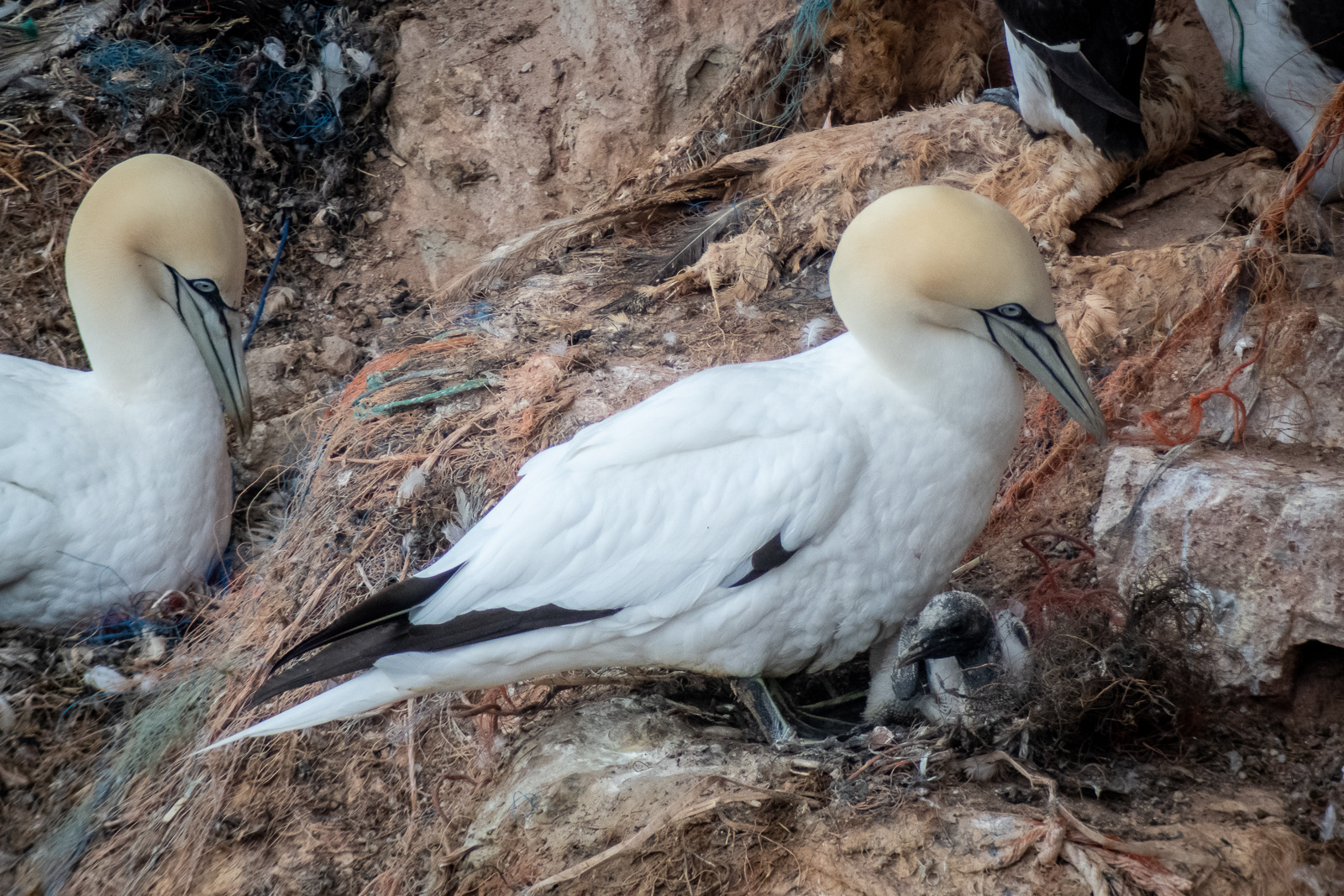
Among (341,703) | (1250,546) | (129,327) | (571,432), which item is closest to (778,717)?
(341,703)

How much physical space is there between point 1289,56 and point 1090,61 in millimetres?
610

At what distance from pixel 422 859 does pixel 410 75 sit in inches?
170

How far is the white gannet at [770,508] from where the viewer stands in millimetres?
2092

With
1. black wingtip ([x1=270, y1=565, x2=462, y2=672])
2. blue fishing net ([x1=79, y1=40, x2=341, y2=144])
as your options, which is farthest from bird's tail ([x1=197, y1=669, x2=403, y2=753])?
blue fishing net ([x1=79, y1=40, x2=341, y2=144])

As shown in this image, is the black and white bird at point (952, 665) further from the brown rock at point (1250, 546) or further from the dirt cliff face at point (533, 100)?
the dirt cliff face at point (533, 100)

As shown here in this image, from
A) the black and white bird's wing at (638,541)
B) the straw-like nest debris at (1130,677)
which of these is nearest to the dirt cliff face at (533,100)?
the black and white bird's wing at (638,541)

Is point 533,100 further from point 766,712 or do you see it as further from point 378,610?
point 766,712

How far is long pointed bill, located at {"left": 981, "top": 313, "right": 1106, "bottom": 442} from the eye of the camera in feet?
7.06

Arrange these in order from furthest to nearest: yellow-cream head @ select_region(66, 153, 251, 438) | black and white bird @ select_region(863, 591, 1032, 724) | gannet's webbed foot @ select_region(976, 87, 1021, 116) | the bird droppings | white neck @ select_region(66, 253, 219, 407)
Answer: gannet's webbed foot @ select_region(976, 87, 1021, 116) < white neck @ select_region(66, 253, 219, 407) < yellow-cream head @ select_region(66, 153, 251, 438) < black and white bird @ select_region(863, 591, 1032, 724) < the bird droppings

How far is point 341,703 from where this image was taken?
7.25ft

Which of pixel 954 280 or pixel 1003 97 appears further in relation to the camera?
pixel 1003 97

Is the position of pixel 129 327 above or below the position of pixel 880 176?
above

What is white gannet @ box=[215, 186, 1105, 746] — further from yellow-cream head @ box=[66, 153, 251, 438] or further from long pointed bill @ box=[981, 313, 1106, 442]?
yellow-cream head @ box=[66, 153, 251, 438]

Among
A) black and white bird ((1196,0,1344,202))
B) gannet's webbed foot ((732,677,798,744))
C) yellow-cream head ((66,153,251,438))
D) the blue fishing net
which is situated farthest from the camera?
the blue fishing net
